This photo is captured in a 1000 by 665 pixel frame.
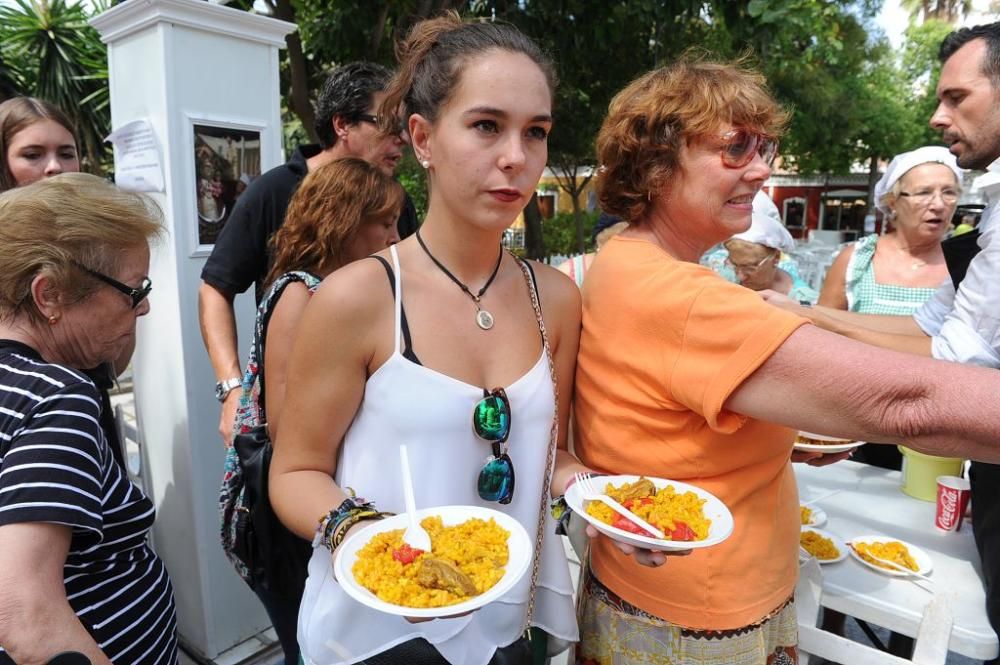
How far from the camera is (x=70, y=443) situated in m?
1.21

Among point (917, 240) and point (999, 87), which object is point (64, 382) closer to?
point (999, 87)

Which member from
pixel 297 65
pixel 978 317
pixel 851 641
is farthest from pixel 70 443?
pixel 297 65

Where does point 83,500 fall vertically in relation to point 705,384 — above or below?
below

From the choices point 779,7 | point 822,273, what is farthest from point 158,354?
point 822,273

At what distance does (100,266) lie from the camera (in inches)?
58.4

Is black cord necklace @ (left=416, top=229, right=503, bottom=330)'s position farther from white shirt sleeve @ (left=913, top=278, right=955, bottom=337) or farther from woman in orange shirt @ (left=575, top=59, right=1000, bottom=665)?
white shirt sleeve @ (left=913, top=278, right=955, bottom=337)

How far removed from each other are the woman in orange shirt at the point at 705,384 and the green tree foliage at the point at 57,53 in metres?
13.3

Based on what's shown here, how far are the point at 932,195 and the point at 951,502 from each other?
219 centimetres

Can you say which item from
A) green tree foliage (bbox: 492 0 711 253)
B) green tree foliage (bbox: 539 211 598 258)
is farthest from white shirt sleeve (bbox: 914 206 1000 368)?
green tree foliage (bbox: 539 211 598 258)

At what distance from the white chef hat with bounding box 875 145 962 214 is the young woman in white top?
10.5 ft

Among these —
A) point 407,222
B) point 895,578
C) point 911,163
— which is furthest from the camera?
point 911,163

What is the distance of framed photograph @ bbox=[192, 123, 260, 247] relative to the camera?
8.82 feet

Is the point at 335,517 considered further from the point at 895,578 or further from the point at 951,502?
the point at 951,502

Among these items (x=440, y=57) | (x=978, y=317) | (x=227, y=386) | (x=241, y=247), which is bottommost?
(x=227, y=386)
